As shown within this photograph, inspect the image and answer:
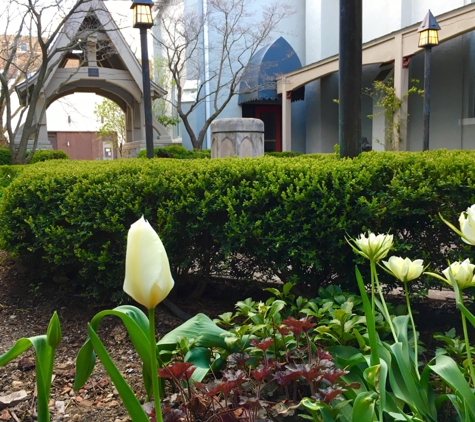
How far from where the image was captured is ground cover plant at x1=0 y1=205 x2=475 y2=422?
49.8 inches

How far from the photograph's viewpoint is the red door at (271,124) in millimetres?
21375

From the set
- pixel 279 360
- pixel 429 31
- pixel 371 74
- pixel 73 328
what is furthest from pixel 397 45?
pixel 279 360

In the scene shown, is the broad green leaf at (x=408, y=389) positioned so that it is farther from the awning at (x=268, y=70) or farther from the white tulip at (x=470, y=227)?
the awning at (x=268, y=70)

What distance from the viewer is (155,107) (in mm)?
23250

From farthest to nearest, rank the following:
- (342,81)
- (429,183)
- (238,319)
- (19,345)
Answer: (342,81), (238,319), (429,183), (19,345)

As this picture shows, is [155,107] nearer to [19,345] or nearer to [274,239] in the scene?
[274,239]

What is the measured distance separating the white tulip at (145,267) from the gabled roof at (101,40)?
13.7 meters

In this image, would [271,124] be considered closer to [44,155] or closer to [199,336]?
[44,155]

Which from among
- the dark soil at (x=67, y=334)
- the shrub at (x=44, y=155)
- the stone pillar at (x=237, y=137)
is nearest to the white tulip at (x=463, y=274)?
the dark soil at (x=67, y=334)

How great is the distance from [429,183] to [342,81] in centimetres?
130

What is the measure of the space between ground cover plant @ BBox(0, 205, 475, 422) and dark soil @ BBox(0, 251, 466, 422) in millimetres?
494

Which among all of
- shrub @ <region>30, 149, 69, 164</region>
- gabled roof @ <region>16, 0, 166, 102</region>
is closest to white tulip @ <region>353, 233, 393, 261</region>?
gabled roof @ <region>16, 0, 166, 102</region>

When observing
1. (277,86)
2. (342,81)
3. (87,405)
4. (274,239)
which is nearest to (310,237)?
(274,239)

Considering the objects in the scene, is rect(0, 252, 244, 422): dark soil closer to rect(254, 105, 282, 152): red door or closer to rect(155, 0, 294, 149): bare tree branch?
rect(155, 0, 294, 149): bare tree branch
